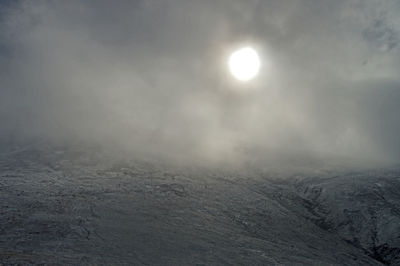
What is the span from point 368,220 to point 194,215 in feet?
63.2

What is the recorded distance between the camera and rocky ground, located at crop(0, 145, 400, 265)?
97.7 feet

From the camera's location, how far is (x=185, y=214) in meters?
39.2

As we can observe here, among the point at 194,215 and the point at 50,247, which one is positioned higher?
the point at 194,215

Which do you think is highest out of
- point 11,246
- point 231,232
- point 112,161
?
point 112,161

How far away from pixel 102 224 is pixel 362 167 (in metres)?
47.9

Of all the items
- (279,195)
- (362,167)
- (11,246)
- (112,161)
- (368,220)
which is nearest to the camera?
(11,246)

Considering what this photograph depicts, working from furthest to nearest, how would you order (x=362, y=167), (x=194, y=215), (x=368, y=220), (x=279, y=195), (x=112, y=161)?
(x=362, y=167) → (x=112, y=161) → (x=279, y=195) → (x=368, y=220) → (x=194, y=215)

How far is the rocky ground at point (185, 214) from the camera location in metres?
29.8

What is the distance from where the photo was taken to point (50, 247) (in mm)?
28219

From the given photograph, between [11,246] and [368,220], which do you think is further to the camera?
[368,220]

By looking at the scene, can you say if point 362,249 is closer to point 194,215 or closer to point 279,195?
point 279,195

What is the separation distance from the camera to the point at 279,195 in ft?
168

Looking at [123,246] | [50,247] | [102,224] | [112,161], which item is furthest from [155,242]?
[112,161]

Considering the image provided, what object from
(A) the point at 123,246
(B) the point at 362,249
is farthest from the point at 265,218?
(A) the point at 123,246
